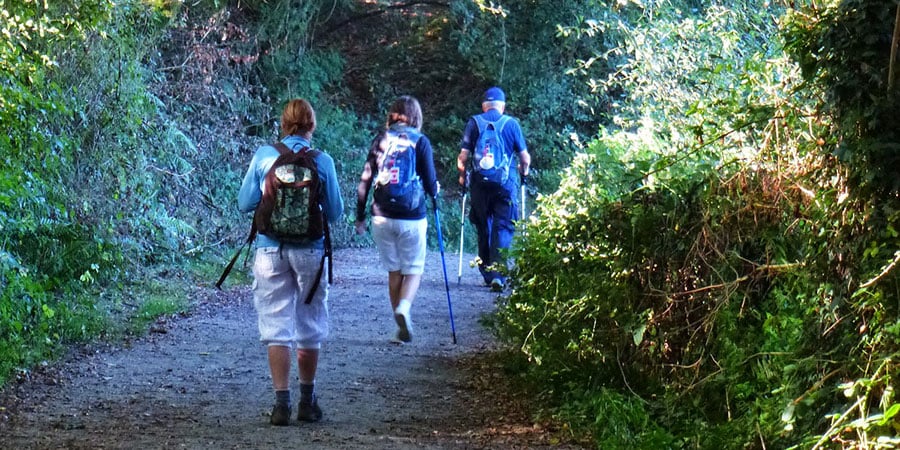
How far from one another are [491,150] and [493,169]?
0.20 meters

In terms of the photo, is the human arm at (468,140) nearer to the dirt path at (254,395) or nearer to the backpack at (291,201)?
the dirt path at (254,395)

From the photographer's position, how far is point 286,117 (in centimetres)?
679

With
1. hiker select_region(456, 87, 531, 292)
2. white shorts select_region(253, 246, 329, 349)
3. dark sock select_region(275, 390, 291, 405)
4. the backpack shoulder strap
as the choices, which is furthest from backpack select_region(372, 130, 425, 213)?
the backpack shoulder strap

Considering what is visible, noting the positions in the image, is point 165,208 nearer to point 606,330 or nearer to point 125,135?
point 125,135

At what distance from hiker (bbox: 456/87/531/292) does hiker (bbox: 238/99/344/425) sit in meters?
5.27

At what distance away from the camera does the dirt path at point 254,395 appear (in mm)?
6238

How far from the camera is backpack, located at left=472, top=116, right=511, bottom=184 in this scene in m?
11.9

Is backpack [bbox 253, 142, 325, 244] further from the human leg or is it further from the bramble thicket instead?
the human leg

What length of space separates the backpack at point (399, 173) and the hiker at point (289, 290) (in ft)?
7.35

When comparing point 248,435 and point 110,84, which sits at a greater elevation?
point 110,84

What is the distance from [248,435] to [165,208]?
26.6ft

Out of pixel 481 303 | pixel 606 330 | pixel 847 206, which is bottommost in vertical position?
pixel 481 303

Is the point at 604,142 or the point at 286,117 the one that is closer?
the point at 286,117

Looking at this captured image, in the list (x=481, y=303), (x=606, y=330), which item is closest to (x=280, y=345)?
(x=606, y=330)
